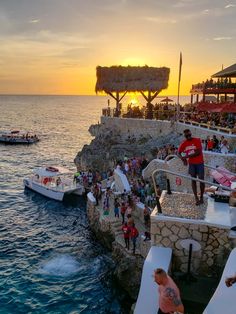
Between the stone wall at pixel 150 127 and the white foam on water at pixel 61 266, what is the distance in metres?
11.0

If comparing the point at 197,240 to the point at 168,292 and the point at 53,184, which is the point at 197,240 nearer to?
the point at 168,292

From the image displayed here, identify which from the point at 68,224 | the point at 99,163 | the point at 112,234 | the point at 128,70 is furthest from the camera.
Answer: the point at 128,70

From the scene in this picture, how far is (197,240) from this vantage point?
9977mm

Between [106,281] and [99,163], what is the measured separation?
15620 mm

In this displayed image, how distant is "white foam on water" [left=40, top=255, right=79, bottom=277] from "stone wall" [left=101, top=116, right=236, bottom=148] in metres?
11.0

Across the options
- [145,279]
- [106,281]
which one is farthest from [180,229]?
[106,281]

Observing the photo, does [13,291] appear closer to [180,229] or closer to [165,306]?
[180,229]

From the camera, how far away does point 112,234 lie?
711 inches

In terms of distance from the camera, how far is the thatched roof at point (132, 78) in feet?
116

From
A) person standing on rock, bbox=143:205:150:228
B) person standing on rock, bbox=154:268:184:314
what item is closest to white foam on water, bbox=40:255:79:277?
person standing on rock, bbox=143:205:150:228

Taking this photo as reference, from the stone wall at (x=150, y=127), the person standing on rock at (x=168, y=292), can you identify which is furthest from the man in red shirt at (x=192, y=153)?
the stone wall at (x=150, y=127)

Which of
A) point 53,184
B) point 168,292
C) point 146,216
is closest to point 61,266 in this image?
point 146,216

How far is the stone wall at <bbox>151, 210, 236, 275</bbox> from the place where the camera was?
32.4 ft

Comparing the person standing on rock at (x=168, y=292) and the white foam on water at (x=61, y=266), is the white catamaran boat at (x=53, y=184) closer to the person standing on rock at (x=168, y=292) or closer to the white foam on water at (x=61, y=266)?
the white foam on water at (x=61, y=266)
